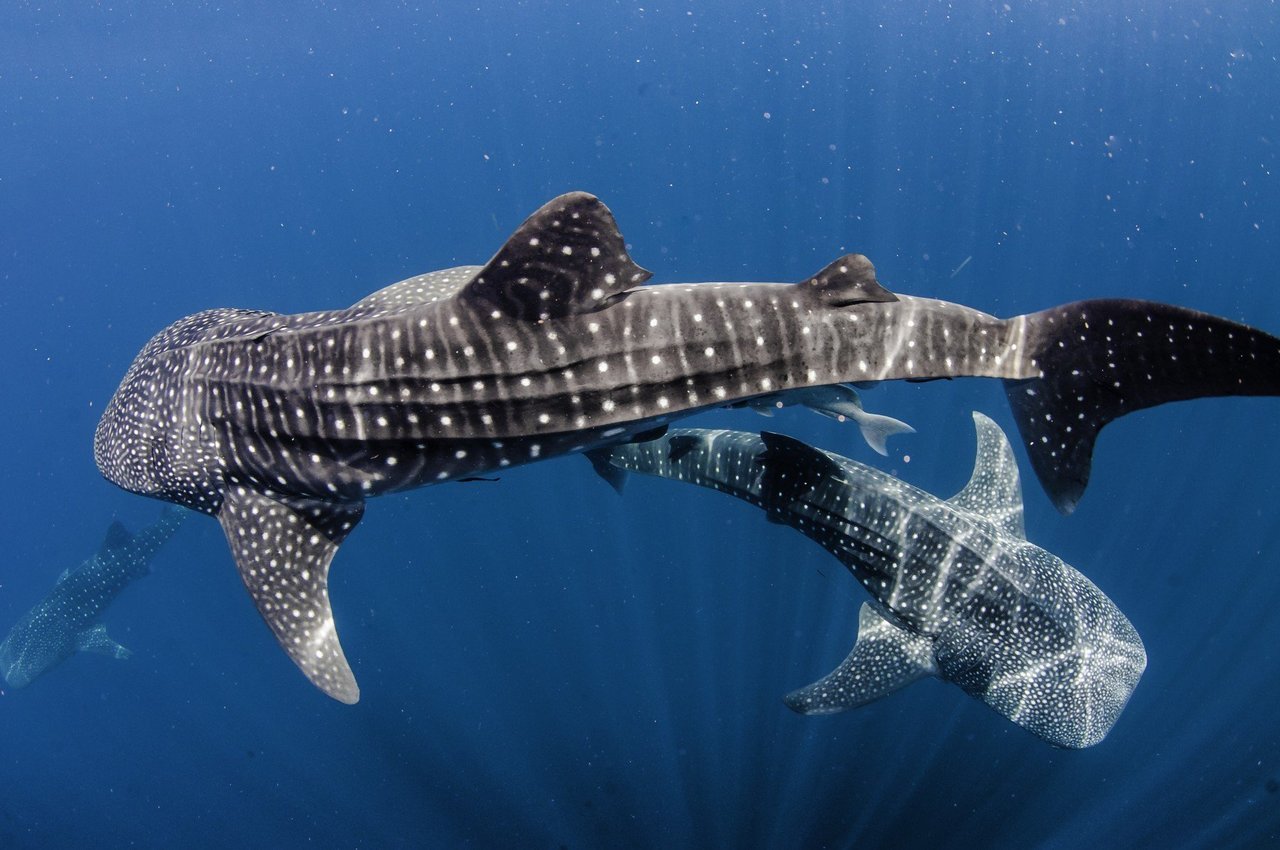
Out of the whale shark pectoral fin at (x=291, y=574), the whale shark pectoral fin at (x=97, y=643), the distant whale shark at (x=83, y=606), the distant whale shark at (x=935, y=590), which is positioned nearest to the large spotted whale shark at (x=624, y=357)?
the whale shark pectoral fin at (x=291, y=574)

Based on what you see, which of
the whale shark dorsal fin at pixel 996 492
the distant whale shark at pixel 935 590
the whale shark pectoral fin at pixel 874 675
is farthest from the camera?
the whale shark dorsal fin at pixel 996 492

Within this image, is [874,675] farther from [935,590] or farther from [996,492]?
[996,492]

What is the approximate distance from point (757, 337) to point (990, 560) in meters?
3.51

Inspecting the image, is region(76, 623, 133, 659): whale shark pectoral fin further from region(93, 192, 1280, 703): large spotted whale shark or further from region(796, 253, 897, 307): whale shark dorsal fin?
region(796, 253, 897, 307): whale shark dorsal fin

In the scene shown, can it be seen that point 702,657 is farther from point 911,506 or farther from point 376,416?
point 376,416

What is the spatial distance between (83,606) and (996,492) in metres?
16.2

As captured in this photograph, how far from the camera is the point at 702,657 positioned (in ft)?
37.0

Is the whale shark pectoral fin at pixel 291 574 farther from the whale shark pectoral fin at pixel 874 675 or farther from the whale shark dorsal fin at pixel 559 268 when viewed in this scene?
the whale shark pectoral fin at pixel 874 675

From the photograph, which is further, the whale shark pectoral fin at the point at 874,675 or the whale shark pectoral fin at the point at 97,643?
the whale shark pectoral fin at the point at 97,643

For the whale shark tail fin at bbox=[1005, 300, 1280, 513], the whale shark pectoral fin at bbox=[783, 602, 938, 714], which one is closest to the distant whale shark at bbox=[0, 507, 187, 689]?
the whale shark pectoral fin at bbox=[783, 602, 938, 714]

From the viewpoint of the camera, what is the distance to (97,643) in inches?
587

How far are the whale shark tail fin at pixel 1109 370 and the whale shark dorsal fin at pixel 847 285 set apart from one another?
0.82m

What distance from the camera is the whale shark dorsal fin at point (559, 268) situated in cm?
349

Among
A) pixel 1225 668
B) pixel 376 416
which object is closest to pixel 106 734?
pixel 376 416
